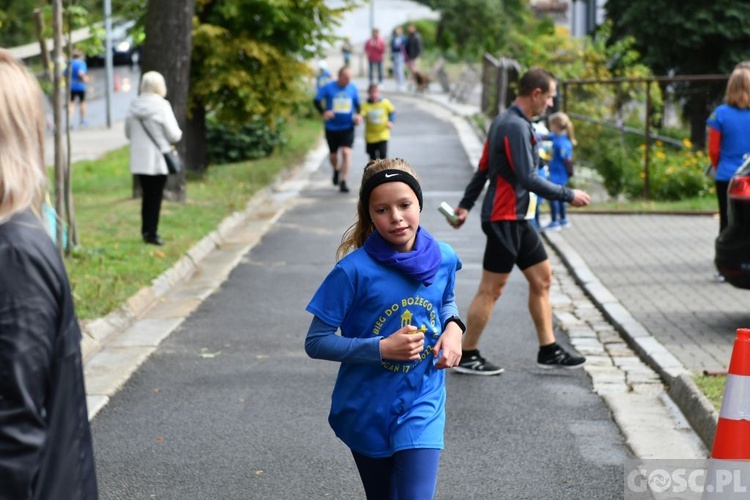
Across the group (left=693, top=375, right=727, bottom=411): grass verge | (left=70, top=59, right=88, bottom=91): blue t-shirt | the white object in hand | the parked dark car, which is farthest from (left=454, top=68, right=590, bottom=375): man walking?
(left=70, top=59, right=88, bottom=91): blue t-shirt

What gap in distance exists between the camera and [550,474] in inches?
229

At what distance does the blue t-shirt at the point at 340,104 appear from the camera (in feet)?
63.4

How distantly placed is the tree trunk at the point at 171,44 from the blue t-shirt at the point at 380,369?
12112mm

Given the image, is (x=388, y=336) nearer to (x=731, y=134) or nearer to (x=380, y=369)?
(x=380, y=369)

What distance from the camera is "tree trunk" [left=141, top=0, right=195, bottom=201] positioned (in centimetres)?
1591

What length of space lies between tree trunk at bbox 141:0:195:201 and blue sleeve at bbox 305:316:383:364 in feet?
39.8

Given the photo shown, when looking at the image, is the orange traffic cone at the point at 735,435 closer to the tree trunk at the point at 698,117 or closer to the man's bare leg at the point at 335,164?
the man's bare leg at the point at 335,164

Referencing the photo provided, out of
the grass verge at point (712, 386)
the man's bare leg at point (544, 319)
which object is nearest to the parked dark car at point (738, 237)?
the man's bare leg at point (544, 319)

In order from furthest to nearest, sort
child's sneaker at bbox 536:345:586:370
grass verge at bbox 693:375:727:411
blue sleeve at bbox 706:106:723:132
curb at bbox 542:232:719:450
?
1. blue sleeve at bbox 706:106:723:132
2. child's sneaker at bbox 536:345:586:370
3. grass verge at bbox 693:375:727:411
4. curb at bbox 542:232:719:450

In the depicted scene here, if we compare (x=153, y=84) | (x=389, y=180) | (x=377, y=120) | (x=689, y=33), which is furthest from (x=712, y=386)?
(x=689, y=33)

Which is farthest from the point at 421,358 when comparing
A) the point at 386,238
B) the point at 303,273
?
the point at 303,273

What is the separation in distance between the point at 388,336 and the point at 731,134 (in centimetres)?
715

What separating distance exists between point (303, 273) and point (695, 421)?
5910 millimetres

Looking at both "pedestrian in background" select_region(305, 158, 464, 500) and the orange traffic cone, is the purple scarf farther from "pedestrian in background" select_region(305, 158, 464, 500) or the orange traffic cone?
the orange traffic cone
